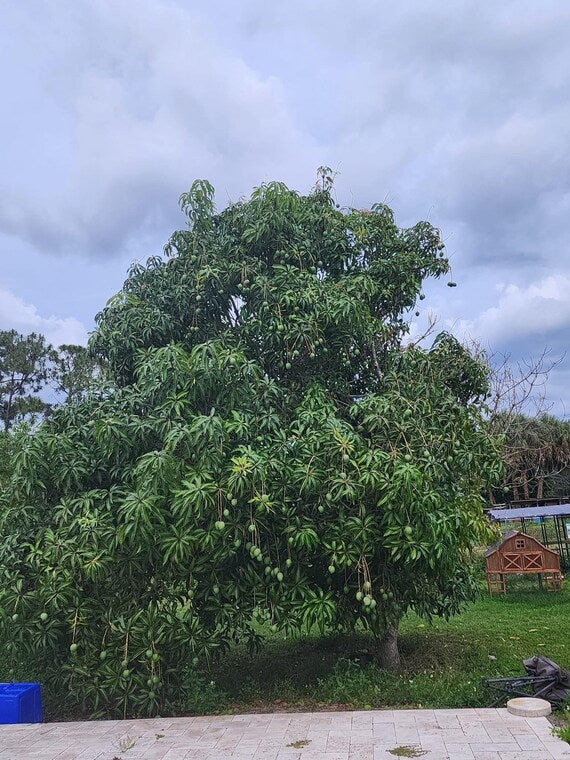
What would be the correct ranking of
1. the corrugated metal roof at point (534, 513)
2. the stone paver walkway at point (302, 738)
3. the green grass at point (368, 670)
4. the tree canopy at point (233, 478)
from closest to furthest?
the stone paver walkway at point (302, 738) < the tree canopy at point (233, 478) < the green grass at point (368, 670) < the corrugated metal roof at point (534, 513)

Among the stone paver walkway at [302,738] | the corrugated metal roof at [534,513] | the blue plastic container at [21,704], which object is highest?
the corrugated metal roof at [534,513]

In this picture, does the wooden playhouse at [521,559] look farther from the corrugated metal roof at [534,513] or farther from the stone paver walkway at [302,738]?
the stone paver walkway at [302,738]

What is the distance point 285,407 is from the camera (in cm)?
577

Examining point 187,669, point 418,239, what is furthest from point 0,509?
point 418,239

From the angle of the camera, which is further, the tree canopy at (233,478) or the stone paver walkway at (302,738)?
the tree canopy at (233,478)

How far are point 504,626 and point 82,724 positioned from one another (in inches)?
218

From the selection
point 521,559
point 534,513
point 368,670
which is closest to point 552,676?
point 368,670

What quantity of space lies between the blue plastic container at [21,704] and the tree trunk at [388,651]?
3107 mm

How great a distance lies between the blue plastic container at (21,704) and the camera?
5.12m

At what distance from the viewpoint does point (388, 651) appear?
620 cm

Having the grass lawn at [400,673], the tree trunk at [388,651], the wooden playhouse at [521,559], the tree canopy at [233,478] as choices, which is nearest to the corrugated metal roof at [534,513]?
the wooden playhouse at [521,559]

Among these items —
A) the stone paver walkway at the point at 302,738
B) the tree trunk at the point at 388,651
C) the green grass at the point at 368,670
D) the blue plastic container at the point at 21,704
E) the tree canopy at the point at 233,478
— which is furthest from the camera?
the tree trunk at the point at 388,651

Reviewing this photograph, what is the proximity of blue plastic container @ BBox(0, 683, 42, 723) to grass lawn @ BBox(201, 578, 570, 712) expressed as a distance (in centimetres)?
131

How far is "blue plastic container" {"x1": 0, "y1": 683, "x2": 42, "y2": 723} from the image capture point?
512 centimetres
